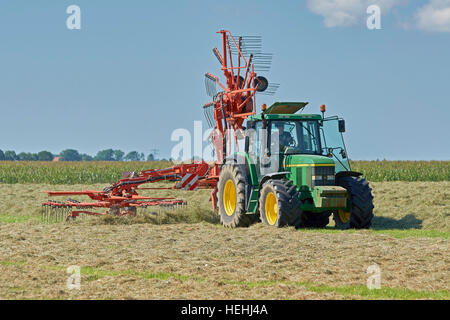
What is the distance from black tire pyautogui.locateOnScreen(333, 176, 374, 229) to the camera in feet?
44.1

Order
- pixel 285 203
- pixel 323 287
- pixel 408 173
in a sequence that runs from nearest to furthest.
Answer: pixel 323 287, pixel 285 203, pixel 408 173

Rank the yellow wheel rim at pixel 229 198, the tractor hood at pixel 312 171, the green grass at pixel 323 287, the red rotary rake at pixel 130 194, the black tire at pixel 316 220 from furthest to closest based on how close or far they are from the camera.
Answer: the red rotary rake at pixel 130 194
the yellow wheel rim at pixel 229 198
the black tire at pixel 316 220
the tractor hood at pixel 312 171
the green grass at pixel 323 287

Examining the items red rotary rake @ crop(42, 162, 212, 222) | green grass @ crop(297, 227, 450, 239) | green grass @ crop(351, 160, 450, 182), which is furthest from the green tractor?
green grass @ crop(351, 160, 450, 182)

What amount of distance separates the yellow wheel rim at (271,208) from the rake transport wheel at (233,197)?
2.35 ft

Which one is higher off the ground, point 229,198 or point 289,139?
point 289,139

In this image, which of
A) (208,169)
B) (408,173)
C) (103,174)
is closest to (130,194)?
(208,169)

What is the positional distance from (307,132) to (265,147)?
1.02 meters

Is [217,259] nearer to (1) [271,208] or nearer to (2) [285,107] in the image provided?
(1) [271,208]

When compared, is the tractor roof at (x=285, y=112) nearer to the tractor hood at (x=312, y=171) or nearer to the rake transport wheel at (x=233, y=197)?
the tractor hood at (x=312, y=171)

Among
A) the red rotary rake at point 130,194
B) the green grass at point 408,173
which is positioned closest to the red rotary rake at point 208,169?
the red rotary rake at point 130,194

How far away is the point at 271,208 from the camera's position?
45.3 feet

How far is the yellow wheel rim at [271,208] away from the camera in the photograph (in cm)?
1353

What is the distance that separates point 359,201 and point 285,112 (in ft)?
8.71
